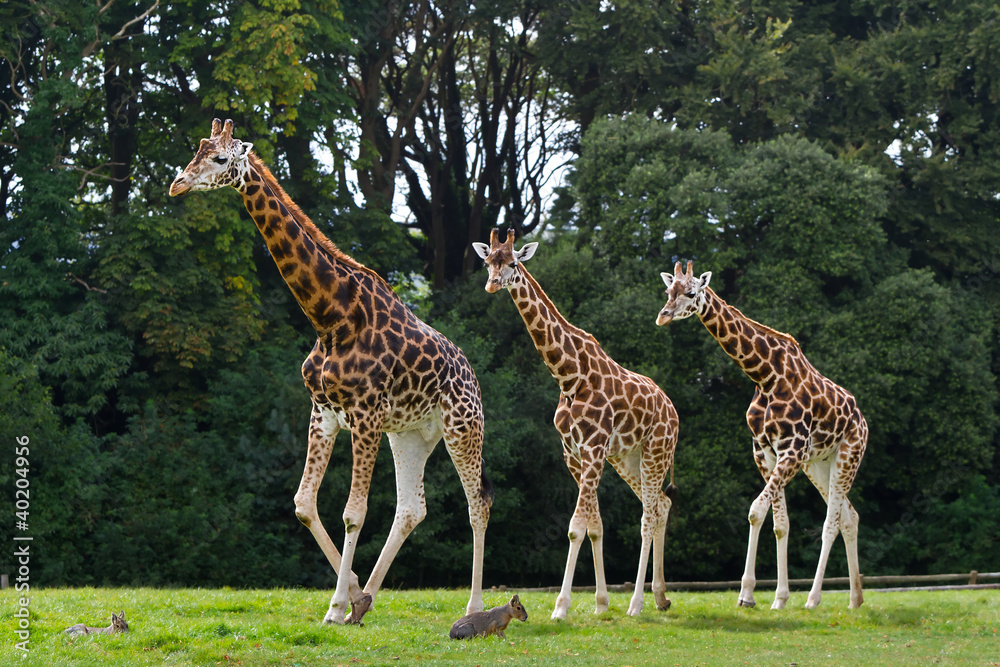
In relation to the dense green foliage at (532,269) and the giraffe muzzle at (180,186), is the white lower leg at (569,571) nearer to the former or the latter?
the giraffe muzzle at (180,186)

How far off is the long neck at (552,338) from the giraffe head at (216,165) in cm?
339

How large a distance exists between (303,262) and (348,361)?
1.08 meters

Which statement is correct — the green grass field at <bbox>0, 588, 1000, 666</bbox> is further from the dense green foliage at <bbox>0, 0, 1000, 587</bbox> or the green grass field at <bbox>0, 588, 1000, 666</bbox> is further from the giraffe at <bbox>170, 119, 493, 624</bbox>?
the dense green foliage at <bbox>0, 0, 1000, 587</bbox>

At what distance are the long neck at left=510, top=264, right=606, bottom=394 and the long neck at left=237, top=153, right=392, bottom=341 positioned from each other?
216 centimetres

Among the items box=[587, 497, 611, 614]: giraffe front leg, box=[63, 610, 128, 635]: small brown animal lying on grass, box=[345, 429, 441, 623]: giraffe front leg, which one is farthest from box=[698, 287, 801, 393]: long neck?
box=[63, 610, 128, 635]: small brown animal lying on grass

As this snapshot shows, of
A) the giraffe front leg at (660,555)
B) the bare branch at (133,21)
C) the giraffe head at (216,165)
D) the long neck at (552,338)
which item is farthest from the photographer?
the bare branch at (133,21)

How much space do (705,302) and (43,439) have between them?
13.9m

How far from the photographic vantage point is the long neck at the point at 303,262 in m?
10.2

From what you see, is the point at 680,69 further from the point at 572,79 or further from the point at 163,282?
the point at 163,282

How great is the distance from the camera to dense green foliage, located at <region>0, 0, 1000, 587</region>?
22.4 metres

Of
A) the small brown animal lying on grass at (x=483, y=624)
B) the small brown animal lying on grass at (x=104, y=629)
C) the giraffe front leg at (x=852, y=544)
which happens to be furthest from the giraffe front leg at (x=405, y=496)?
the giraffe front leg at (x=852, y=544)

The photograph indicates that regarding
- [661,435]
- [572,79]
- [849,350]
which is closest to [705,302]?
[661,435]

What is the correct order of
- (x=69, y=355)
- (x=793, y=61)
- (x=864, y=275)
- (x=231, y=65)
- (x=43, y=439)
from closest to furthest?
(x=43, y=439) → (x=69, y=355) → (x=231, y=65) → (x=864, y=275) → (x=793, y=61)

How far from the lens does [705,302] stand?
1309 cm
